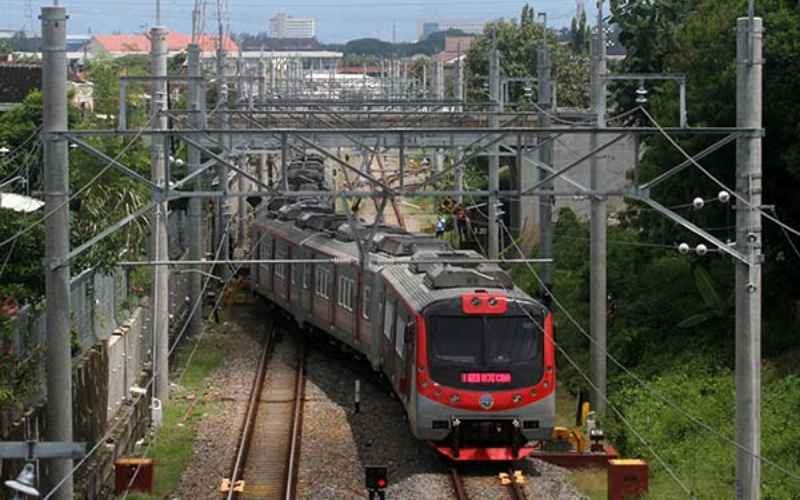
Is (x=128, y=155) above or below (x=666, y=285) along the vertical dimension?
above

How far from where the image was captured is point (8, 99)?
164ft

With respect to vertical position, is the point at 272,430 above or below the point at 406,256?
below

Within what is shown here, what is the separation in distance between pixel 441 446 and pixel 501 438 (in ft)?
2.35

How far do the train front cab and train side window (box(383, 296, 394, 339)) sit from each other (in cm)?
254

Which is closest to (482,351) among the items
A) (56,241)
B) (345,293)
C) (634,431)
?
(634,431)

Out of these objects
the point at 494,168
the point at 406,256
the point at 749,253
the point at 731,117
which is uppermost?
the point at 731,117

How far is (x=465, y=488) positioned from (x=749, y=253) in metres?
5.49

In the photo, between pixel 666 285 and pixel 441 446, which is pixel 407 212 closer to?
pixel 666 285

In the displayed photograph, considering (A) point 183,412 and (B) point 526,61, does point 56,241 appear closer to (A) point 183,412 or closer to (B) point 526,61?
(A) point 183,412

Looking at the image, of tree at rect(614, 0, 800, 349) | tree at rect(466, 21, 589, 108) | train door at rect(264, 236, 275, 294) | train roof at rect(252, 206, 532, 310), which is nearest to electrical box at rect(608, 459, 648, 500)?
train roof at rect(252, 206, 532, 310)

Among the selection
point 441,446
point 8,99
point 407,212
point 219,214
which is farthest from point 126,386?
point 407,212

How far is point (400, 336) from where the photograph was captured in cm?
1903

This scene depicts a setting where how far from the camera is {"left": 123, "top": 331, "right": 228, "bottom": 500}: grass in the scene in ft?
57.6

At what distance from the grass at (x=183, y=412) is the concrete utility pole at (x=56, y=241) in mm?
2496
